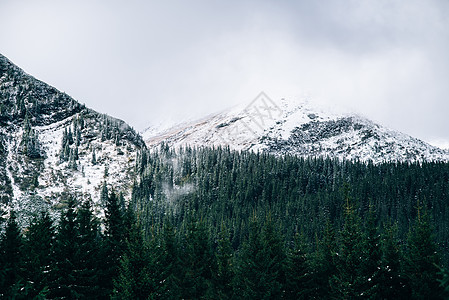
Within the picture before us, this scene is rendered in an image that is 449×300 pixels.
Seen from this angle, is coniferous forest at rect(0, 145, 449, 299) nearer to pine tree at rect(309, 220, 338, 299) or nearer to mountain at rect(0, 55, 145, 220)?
pine tree at rect(309, 220, 338, 299)

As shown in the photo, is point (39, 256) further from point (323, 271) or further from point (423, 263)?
point (423, 263)

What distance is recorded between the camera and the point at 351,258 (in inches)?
1421

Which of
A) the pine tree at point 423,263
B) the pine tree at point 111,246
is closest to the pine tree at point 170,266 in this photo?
the pine tree at point 111,246

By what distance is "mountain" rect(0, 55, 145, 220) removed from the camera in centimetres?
12544

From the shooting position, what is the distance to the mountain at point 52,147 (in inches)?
4938

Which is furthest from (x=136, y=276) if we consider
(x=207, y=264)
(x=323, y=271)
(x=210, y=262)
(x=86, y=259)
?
(x=323, y=271)

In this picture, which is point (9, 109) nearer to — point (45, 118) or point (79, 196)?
point (45, 118)

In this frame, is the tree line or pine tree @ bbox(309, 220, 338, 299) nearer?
the tree line

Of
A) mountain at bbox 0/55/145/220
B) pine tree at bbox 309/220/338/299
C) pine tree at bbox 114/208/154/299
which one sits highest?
mountain at bbox 0/55/145/220

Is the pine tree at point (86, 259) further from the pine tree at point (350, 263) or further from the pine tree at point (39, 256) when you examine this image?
the pine tree at point (350, 263)

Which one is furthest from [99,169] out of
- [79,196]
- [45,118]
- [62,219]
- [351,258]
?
[351,258]

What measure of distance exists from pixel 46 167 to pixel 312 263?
126669mm

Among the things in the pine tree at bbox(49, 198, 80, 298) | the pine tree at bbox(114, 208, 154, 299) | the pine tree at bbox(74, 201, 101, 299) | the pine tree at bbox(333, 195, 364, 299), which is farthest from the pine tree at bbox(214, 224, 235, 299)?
the pine tree at bbox(49, 198, 80, 298)

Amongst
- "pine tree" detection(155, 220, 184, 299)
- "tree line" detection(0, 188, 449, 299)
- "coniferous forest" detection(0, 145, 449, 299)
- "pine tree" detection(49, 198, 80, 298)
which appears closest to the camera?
"tree line" detection(0, 188, 449, 299)
